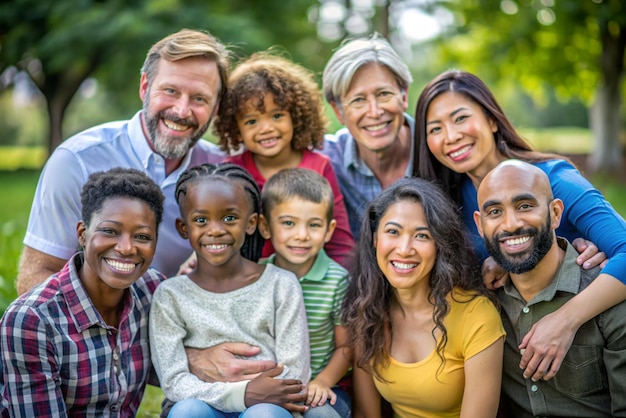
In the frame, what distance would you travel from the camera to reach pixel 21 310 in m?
2.93

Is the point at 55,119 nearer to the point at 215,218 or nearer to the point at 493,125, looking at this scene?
the point at 215,218

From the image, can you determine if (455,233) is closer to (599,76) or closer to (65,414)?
(65,414)

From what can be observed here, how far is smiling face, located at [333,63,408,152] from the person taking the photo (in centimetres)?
424

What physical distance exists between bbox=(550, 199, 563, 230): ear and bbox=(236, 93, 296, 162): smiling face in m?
1.69

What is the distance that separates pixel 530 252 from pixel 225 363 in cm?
157

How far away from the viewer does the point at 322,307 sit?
3.60m

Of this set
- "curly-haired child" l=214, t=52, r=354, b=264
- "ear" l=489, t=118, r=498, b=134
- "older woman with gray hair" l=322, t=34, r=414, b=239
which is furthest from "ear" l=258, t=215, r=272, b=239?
"ear" l=489, t=118, r=498, b=134

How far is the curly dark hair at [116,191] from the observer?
3.21 m

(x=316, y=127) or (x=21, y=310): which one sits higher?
(x=316, y=127)

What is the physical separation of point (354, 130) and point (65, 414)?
2.42 metres

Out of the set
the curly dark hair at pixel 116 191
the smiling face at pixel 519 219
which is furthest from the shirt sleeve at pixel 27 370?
the smiling face at pixel 519 219

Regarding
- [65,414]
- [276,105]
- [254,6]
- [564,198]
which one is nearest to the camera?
[65,414]

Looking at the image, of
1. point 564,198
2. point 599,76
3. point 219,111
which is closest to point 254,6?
point 599,76

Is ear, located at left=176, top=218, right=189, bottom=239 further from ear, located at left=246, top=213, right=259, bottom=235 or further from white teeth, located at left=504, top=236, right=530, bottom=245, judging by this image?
white teeth, located at left=504, top=236, right=530, bottom=245
